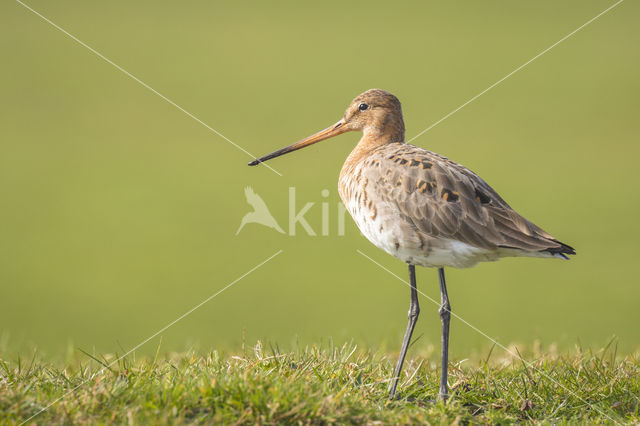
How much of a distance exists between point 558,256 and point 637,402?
1.31 meters

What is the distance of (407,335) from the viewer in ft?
20.1

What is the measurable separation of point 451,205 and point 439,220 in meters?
0.17

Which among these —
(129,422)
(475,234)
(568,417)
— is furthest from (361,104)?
(129,422)

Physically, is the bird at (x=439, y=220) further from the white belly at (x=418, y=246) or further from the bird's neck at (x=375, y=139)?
the bird's neck at (x=375, y=139)

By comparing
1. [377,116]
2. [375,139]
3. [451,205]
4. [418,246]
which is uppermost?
[377,116]

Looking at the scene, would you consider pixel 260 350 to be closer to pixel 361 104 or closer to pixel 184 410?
pixel 184 410

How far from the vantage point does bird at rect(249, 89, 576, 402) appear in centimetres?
548

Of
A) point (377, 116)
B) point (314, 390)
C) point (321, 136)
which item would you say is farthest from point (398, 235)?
point (321, 136)

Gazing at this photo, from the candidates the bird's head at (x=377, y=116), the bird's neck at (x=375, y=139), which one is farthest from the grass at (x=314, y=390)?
the bird's head at (x=377, y=116)

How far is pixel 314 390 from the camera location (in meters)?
4.81

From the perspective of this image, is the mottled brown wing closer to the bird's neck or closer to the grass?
the bird's neck

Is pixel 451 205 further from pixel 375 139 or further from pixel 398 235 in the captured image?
pixel 375 139

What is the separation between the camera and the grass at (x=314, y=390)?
14.6ft

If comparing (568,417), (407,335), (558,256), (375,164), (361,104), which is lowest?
(568,417)
